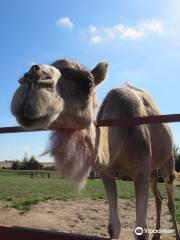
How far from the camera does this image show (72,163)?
9.18 feet

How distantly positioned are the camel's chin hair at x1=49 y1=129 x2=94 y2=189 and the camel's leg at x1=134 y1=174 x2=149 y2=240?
844 mm

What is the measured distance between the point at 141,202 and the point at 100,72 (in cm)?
126

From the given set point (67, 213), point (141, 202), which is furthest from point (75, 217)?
point (141, 202)

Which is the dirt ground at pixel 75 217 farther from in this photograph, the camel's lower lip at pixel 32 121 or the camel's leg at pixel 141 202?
the camel's lower lip at pixel 32 121

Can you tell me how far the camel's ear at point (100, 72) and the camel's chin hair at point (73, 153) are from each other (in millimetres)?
470

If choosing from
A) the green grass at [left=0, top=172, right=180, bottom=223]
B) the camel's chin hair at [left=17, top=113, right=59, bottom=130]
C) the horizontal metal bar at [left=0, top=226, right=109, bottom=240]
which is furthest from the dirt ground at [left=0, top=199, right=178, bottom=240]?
the camel's chin hair at [left=17, top=113, right=59, bottom=130]

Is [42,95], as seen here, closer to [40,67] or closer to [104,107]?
[40,67]

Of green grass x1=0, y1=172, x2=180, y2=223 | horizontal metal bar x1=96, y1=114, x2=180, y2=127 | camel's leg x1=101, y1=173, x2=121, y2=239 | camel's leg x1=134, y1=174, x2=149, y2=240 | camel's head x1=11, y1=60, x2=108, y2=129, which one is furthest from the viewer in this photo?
green grass x1=0, y1=172, x2=180, y2=223

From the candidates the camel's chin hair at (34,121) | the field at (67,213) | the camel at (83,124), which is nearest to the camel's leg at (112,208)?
the camel at (83,124)

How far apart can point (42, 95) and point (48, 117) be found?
17 centimetres

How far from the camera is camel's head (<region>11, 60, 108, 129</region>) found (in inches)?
92.3

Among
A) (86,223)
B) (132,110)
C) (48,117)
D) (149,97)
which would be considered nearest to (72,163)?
(48,117)

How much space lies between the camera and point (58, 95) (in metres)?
2.60

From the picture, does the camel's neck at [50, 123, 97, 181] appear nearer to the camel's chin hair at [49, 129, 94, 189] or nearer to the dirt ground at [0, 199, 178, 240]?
the camel's chin hair at [49, 129, 94, 189]
